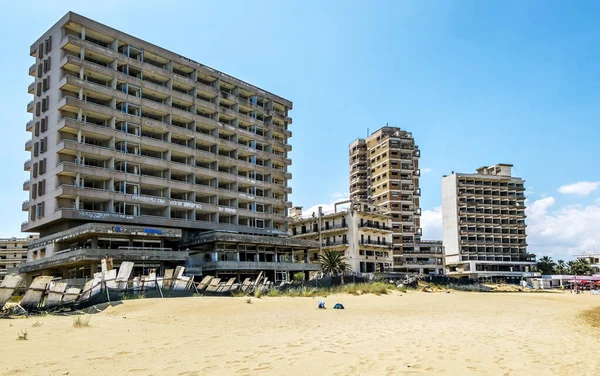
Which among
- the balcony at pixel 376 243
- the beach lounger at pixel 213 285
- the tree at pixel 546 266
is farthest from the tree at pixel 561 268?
the beach lounger at pixel 213 285

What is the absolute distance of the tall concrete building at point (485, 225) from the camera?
397 feet

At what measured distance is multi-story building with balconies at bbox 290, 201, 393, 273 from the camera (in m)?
90.6

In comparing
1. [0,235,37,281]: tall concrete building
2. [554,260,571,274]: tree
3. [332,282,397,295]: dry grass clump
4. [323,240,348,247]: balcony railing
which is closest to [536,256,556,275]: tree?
[554,260,571,274]: tree

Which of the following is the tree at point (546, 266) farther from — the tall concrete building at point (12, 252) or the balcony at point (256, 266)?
the tall concrete building at point (12, 252)

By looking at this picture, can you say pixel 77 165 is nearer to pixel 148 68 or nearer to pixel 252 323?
pixel 148 68

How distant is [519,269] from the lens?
12538 centimetres

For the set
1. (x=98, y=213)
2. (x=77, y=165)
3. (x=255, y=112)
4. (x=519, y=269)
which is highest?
(x=255, y=112)

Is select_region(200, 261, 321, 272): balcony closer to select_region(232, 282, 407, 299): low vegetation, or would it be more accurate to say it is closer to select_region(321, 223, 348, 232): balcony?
select_region(321, 223, 348, 232): balcony

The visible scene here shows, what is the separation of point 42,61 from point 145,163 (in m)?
18.1

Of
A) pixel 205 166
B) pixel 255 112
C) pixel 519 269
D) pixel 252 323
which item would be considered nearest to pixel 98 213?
pixel 205 166

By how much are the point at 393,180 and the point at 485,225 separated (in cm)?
3001

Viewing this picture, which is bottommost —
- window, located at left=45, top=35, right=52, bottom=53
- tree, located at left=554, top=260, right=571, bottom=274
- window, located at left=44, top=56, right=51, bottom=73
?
tree, located at left=554, top=260, right=571, bottom=274

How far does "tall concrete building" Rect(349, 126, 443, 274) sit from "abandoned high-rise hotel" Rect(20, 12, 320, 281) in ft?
130

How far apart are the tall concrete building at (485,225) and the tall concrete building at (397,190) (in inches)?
329
